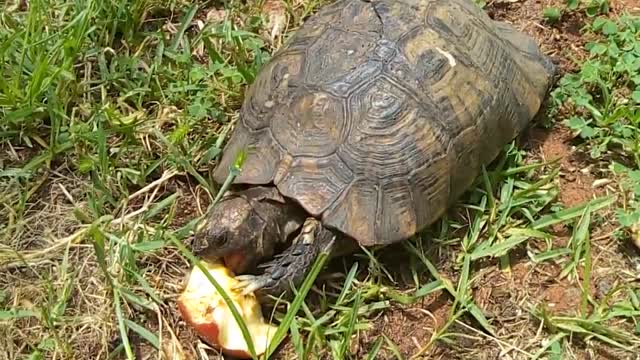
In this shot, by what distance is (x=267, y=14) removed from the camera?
388 cm

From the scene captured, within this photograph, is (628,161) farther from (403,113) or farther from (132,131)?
(132,131)

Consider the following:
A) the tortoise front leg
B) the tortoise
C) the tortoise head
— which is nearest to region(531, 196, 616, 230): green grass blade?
the tortoise

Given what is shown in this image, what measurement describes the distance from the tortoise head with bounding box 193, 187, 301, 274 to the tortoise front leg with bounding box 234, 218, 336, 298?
51 millimetres

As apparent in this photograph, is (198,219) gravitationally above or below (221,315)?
above

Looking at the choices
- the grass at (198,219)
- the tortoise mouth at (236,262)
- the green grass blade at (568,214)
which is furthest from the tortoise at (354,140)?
the green grass blade at (568,214)

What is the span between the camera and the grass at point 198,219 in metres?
2.93

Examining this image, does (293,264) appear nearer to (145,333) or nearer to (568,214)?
(145,333)

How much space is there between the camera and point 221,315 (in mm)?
2828

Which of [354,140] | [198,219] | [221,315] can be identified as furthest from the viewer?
[198,219]

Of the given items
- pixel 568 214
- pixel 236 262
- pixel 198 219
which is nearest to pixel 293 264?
pixel 236 262

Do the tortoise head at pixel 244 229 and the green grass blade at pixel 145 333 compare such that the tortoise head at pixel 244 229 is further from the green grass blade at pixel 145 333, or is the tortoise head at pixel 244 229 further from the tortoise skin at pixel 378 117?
the green grass blade at pixel 145 333

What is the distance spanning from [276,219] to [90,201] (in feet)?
2.36

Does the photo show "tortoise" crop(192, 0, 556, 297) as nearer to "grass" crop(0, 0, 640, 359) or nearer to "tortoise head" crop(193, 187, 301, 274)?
"tortoise head" crop(193, 187, 301, 274)

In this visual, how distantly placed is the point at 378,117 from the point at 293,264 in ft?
1.81
